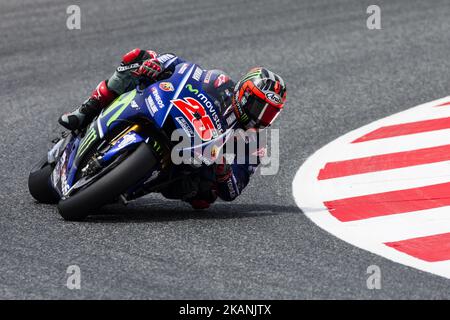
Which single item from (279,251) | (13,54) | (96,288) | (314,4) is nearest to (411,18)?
(314,4)

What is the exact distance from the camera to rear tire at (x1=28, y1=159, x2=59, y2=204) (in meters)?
8.43

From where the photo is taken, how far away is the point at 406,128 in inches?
415

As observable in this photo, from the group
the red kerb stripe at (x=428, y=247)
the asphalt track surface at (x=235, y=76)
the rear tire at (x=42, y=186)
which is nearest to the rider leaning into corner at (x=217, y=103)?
the asphalt track surface at (x=235, y=76)

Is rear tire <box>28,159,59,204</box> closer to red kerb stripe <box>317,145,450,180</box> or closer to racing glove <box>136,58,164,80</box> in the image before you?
racing glove <box>136,58,164,80</box>

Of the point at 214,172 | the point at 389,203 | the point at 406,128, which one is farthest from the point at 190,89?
the point at 406,128

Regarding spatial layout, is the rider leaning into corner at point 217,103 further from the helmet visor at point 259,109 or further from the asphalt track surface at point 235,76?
the asphalt track surface at point 235,76

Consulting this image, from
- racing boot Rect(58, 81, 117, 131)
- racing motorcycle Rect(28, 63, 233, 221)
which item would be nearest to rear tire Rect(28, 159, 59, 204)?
racing motorcycle Rect(28, 63, 233, 221)

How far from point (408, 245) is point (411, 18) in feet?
25.4

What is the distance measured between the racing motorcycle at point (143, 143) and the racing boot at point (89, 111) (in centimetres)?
23

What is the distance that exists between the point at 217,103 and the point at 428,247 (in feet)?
5.99

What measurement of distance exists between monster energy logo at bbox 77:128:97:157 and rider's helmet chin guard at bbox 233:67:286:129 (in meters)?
1.10

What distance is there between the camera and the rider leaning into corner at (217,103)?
304 inches

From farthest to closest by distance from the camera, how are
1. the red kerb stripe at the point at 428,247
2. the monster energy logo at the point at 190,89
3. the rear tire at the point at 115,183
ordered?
the monster energy logo at the point at 190,89 < the rear tire at the point at 115,183 < the red kerb stripe at the point at 428,247

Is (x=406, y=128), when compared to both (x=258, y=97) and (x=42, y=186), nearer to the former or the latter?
(x=258, y=97)
